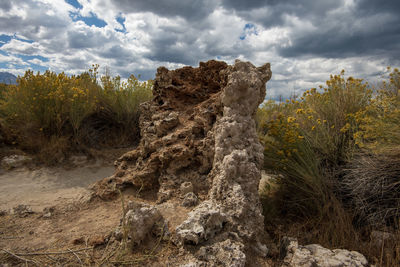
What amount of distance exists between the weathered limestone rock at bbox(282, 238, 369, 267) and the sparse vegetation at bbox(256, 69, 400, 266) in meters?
0.62

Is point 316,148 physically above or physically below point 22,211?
above

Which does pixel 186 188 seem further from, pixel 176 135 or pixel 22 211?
pixel 22 211

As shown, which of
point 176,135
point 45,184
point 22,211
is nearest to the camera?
point 176,135

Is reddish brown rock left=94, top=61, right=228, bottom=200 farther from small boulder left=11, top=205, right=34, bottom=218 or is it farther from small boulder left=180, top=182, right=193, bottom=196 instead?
small boulder left=11, top=205, right=34, bottom=218

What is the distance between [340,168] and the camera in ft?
11.0

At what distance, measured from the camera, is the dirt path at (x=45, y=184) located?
4.02 metres

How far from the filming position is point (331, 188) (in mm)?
3166

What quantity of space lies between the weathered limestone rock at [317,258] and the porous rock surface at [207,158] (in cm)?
24

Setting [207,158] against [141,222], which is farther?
[207,158]

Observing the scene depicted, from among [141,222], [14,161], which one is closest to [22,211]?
[141,222]

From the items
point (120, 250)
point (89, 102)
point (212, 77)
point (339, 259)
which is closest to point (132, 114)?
point (89, 102)

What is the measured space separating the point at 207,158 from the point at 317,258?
1436 millimetres

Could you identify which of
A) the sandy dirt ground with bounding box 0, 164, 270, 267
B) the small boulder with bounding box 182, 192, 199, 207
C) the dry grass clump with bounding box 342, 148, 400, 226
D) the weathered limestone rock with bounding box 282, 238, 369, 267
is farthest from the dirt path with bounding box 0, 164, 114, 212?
the dry grass clump with bounding box 342, 148, 400, 226

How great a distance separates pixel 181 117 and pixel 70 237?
193 cm
